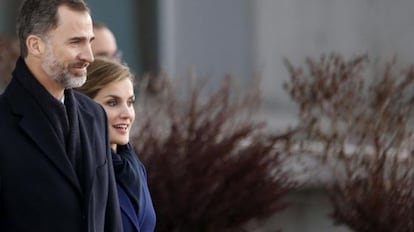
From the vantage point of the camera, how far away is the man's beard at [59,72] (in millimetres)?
4367

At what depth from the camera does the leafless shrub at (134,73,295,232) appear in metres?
6.88

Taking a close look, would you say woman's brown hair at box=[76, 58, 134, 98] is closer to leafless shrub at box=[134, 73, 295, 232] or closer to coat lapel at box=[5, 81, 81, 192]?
coat lapel at box=[5, 81, 81, 192]

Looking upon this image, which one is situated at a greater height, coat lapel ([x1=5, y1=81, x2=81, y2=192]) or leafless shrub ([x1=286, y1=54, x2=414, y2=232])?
leafless shrub ([x1=286, y1=54, x2=414, y2=232])

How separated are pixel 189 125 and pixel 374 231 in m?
1.00

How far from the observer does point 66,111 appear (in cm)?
442

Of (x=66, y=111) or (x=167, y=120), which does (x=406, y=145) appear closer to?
(x=167, y=120)

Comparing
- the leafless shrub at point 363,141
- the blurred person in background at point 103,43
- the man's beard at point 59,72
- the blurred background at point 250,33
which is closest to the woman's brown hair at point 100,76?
the man's beard at point 59,72

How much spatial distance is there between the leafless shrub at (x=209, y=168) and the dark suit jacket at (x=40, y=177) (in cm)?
240

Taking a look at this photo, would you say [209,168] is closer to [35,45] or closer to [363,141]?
[363,141]

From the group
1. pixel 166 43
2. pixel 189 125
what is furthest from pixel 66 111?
pixel 166 43

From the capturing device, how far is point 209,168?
22.8 ft

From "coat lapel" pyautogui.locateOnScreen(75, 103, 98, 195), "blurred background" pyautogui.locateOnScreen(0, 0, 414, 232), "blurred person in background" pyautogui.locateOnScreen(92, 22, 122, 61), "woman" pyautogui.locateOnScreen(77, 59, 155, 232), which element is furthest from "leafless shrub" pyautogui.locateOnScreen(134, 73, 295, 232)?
"blurred background" pyautogui.locateOnScreen(0, 0, 414, 232)

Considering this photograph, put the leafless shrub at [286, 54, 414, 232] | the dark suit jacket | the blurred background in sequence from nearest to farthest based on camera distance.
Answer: the dark suit jacket, the leafless shrub at [286, 54, 414, 232], the blurred background

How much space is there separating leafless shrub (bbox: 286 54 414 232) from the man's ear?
2.71m
